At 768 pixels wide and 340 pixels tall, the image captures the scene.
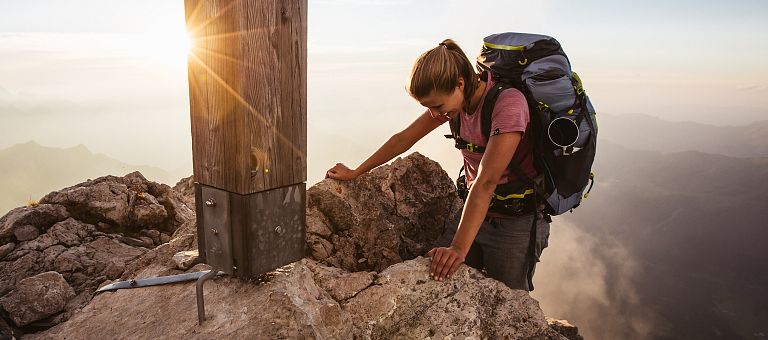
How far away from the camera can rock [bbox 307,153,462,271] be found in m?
5.25

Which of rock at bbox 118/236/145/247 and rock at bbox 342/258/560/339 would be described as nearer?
rock at bbox 342/258/560/339

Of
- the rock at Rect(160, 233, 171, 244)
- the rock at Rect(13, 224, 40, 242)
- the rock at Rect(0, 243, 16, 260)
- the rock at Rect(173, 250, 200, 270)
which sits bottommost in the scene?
the rock at Rect(160, 233, 171, 244)

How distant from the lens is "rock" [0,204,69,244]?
604cm

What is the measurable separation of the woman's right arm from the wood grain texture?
1838 mm

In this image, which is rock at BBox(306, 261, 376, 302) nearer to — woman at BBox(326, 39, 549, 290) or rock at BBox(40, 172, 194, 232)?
woman at BBox(326, 39, 549, 290)

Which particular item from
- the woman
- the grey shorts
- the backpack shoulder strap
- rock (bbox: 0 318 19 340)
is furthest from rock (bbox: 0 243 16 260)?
the backpack shoulder strap

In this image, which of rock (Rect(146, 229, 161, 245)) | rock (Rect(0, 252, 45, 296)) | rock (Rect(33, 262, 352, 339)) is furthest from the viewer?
rock (Rect(146, 229, 161, 245))

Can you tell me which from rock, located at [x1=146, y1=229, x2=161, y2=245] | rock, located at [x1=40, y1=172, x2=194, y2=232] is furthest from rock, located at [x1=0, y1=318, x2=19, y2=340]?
rock, located at [x1=146, y1=229, x2=161, y2=245]

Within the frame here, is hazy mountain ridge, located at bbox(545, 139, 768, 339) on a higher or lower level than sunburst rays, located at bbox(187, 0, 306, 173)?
lower

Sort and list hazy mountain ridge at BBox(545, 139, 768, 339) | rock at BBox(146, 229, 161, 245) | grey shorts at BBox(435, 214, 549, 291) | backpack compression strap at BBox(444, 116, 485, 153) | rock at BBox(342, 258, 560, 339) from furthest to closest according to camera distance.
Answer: hazy mountain ridge at BBox(545, 139, 768, 339) < rock at BBox(146, 229, 161, 245) < grey shorts at BBox(435, 214, 549, 291) < backpack compression strap at BBox(444, 116, 485, 153) < rock at BBox(342, 258, 560, 339)

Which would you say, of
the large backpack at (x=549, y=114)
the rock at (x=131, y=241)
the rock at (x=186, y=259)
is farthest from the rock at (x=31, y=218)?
the large backpack at (x=549, y=114)

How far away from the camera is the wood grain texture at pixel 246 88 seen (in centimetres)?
309

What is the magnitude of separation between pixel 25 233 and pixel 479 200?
6.20 m

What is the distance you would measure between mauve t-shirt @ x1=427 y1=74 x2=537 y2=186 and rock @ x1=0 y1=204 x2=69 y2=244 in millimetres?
5695
